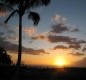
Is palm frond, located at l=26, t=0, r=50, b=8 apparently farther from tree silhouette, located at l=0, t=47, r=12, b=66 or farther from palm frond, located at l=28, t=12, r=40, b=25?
tree silhouette, located at l=0, t=47, r=12, b=66

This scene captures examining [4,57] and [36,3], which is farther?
[4,57]

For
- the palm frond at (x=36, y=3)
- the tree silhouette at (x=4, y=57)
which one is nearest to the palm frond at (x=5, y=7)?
the palm frond at (x=36, y=3)

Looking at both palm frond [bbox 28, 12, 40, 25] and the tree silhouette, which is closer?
palm frond [bbox 28, 12, 40, 25]

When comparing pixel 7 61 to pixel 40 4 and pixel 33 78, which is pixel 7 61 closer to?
pixel 33 78

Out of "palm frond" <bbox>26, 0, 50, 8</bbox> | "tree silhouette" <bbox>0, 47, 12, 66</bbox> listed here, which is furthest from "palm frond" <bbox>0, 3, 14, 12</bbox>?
"tree silhouette" <bbox>0, 47, 12, 66</bbox>

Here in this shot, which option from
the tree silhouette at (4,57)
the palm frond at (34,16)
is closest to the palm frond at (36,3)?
Answer: the palm frond at (34,16)

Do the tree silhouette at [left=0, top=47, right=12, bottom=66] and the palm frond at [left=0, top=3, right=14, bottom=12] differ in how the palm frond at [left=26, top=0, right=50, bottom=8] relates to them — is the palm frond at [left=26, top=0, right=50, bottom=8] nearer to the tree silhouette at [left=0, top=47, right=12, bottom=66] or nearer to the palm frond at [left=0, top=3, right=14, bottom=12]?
the palm frond at [left=0, top=3, right=14, bottom=12]

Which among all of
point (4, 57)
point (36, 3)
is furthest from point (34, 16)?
point (4, 57)

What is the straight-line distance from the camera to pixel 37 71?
38688mm

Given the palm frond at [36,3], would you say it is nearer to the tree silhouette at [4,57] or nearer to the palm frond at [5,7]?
the palm frond at [5,7]

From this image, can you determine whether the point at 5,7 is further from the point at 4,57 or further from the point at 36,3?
the point at 4,57

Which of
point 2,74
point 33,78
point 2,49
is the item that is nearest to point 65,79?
point 33,78

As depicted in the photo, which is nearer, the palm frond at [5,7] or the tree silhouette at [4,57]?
the palm frond at [5,7]

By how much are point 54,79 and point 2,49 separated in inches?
1740
